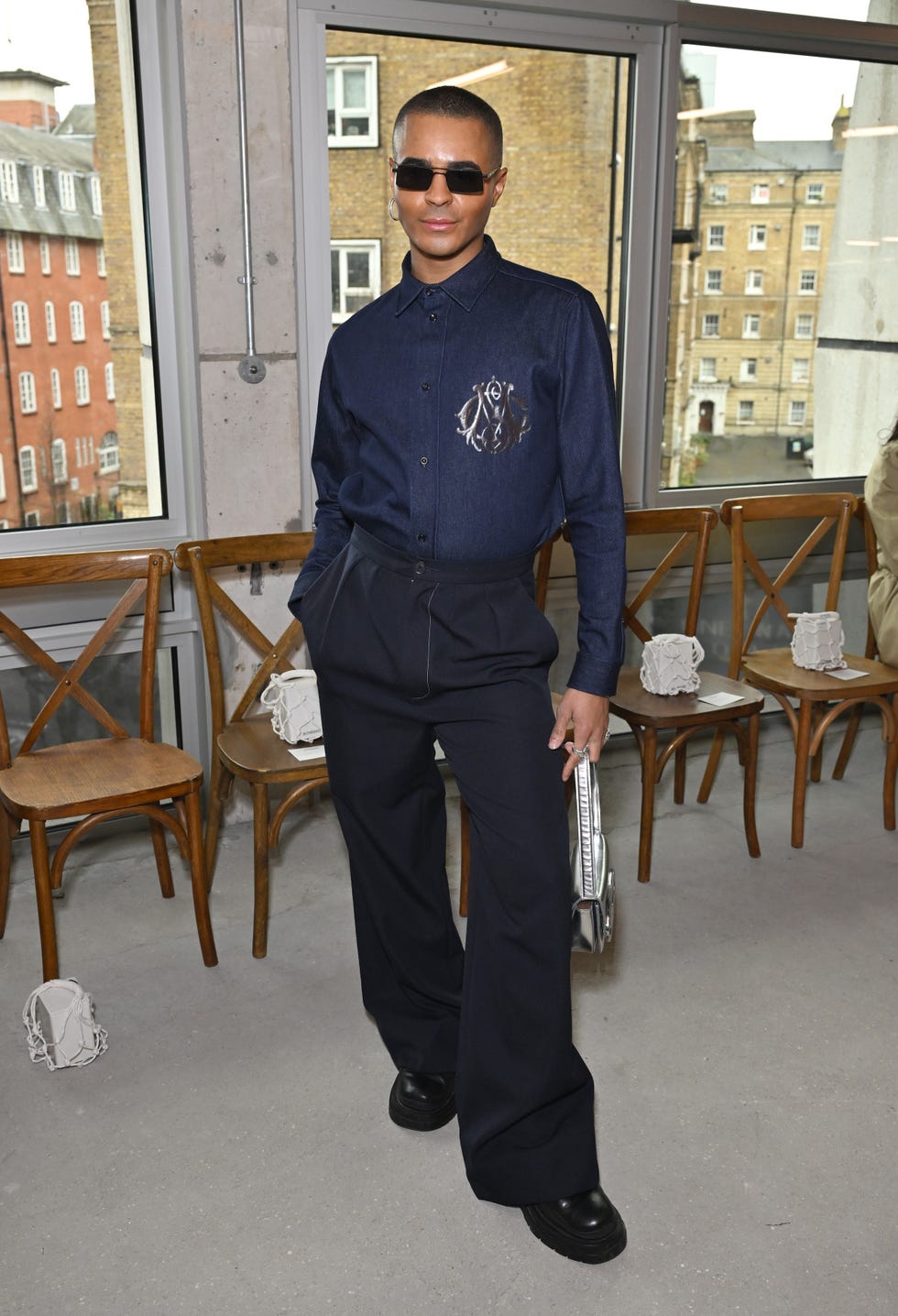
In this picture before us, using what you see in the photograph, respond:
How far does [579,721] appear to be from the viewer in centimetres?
181

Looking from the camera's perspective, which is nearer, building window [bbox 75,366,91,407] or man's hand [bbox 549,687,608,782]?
man's hand [bbox 549,687,608,782]

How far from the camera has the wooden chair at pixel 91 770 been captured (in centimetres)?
245

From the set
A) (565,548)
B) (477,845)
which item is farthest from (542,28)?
(477,845)

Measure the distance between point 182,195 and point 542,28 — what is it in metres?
1.14

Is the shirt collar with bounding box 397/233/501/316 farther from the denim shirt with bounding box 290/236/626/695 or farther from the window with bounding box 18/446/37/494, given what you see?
the window with bounding box 18/446/37/494

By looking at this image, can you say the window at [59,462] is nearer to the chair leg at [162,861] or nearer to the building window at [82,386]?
the building window at [82,386]

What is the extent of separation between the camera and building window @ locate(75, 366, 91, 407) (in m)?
3.05

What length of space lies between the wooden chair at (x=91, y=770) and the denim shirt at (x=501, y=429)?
99cm

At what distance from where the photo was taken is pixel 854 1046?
241 centimetres

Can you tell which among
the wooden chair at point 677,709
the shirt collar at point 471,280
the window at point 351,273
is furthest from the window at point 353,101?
the shirt collar at point 471,280

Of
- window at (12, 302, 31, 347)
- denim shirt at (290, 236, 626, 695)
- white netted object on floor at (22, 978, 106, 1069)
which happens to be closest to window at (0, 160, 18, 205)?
window at (12, 302, 31, 347)

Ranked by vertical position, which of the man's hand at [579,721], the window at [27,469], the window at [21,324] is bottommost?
the man's hand at [579,721]

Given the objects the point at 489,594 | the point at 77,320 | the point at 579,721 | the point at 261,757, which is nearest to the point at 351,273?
the point at 77,320

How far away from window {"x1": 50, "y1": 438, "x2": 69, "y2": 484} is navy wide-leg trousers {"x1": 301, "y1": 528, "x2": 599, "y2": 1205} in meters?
1.38
